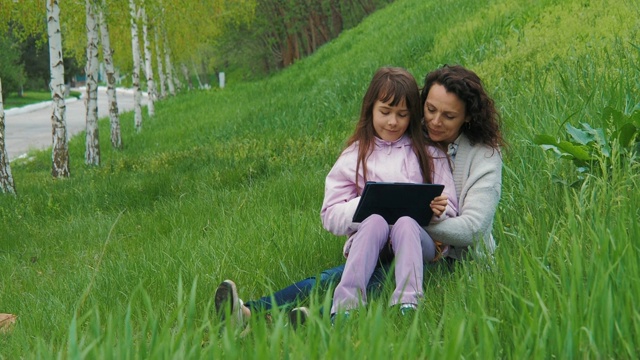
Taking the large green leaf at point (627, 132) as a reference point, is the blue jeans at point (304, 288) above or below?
below

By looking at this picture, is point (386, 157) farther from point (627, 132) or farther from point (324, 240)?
point (627, 132)

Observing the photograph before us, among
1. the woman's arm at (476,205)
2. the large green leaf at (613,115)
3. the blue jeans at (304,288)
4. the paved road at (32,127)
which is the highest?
the large green leaf at (613,115)

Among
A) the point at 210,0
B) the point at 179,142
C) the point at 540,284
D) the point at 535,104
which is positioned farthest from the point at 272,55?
the point at 540,284

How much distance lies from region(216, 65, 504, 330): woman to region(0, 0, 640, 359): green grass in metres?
0.17

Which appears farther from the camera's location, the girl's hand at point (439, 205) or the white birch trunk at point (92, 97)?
the white birch trunk at point (92, 97)

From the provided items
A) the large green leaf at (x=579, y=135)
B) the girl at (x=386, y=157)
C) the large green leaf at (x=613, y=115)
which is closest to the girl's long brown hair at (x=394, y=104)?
the girl at (x=386, y=157)

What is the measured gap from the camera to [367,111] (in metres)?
3.84

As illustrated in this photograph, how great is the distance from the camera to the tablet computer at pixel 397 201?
11.0 feet

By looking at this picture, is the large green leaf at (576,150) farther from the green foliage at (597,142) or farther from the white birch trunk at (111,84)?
the white birch trunk at (111,84)

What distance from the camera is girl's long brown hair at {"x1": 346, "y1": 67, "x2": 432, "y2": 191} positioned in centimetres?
371

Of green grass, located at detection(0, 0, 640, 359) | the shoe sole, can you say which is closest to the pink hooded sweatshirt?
green grass, located at detection(0, 0, 640, 359)

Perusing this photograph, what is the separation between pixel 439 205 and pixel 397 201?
0.18m

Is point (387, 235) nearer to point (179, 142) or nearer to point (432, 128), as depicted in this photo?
point (432, 128)

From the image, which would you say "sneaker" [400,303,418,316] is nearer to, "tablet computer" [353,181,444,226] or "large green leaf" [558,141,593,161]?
"tablet computer" [353,181,444,226]
